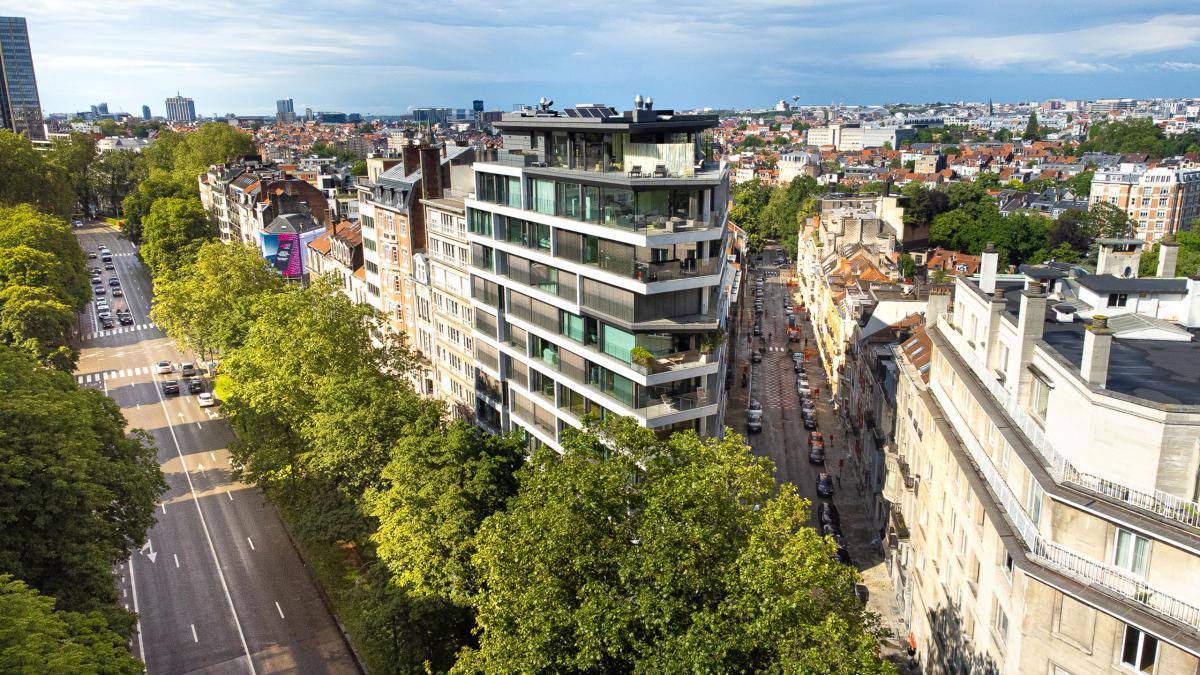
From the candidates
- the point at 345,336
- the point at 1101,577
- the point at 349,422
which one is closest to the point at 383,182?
the point at 345,336

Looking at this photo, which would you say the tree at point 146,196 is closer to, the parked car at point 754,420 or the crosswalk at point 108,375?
the crosswalk at point 108,375

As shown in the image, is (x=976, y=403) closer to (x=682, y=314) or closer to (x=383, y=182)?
(x=682, y=314)

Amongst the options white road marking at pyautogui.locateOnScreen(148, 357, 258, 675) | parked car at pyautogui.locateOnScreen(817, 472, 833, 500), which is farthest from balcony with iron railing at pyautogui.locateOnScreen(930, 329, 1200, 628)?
white road marking at pyautogui.locateOnScreen(148, 357, 258, 675)

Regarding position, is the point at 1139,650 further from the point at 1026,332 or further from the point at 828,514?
the point at 828,514

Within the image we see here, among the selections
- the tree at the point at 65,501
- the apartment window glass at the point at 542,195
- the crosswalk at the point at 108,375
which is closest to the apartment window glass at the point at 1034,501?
the apartment window glass at the point at 542,195

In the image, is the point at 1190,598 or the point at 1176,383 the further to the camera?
the point at 1176,383

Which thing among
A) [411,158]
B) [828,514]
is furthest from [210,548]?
[828,514]
